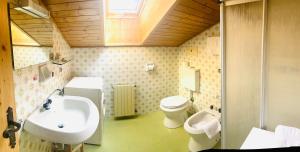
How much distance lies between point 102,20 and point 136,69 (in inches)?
58.5

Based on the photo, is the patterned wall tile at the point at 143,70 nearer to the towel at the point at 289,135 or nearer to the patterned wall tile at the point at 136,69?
the patterned wall tile at the point at 136,69

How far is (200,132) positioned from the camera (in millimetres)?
2756

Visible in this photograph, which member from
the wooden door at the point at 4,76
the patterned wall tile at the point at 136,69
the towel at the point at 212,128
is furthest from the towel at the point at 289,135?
the patterned wall tile at the point at 136,69

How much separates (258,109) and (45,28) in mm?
2219

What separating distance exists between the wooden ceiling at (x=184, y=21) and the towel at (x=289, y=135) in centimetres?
157

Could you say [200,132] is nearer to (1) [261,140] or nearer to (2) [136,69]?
(1) [261,140]

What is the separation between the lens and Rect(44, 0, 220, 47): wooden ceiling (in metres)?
2.46

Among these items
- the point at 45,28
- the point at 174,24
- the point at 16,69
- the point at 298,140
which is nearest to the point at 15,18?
the point at 16,69

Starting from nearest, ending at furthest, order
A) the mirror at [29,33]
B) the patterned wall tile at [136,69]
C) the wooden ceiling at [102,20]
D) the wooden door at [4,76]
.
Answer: the wooden door at [4,76]
the mirror at [29,33]
the wooden ceiling at [102,20]
the patterned wall tile at [136,69]

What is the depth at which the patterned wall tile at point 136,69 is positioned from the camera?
3873mm

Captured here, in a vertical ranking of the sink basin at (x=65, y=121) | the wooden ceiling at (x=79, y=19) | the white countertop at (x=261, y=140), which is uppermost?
the wooden ceiling at (x=79, y=19)

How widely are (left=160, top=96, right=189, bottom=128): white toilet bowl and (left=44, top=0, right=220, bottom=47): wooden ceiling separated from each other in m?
1.05

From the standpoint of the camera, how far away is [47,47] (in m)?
2.41

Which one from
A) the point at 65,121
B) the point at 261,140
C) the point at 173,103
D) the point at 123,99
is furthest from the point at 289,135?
the point at 123,99
